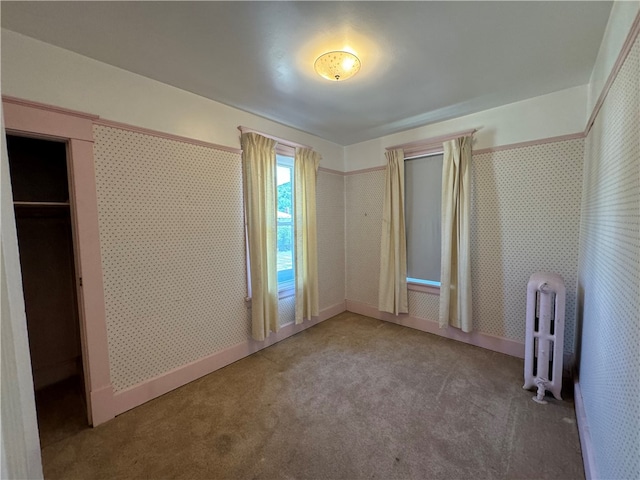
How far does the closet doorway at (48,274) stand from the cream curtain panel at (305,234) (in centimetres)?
197

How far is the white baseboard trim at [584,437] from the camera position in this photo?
1340mm

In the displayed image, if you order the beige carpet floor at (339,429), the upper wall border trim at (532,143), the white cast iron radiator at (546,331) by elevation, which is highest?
the upper wall border trim at (532,143)

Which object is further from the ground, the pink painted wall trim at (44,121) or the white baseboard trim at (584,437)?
the pink painted wall trim at (44,121)

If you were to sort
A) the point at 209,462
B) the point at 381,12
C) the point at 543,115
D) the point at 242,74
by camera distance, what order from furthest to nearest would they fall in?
the point at 543,115, the point at 242,74, the point at 209,462, the point at 381,12

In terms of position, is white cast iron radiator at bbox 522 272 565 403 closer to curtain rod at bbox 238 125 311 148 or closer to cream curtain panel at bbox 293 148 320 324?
cream curtain panel at bbox 293 148 320 324

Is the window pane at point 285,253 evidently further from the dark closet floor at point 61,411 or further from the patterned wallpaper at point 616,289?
the patterned wallpaper at point 616,289

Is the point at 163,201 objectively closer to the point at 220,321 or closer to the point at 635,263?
the point at 220,321

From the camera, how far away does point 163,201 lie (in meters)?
2.08

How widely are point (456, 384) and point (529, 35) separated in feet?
8.31

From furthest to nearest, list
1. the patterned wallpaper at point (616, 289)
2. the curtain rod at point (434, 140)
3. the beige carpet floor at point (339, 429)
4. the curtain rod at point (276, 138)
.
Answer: the curtain rod at point (434, 140), the curtain rod at point (276, 138), the beige carpet floor at point (339, 429), the patterned wallpaper at point (616, 289)

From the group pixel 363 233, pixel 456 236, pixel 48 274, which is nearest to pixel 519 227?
pixel 456 236

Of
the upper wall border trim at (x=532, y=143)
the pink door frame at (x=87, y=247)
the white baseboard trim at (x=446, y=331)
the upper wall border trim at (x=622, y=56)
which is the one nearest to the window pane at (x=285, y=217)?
the white baseboard trim at (x=446, y=331)

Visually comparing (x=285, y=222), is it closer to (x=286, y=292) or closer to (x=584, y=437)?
(x=286, y=292)

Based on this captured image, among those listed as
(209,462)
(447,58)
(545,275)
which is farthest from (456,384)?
(447,58)
